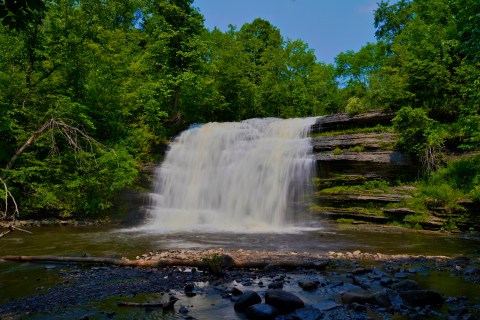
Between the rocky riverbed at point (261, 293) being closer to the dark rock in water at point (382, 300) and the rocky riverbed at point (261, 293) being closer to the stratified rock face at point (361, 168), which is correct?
the dark rock in water at point (382, 300)

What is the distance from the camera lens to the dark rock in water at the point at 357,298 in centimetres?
582

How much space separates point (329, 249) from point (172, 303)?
6582mm

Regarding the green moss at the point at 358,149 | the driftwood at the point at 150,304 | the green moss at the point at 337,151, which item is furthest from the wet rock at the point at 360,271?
the green moss at the point at 358,149

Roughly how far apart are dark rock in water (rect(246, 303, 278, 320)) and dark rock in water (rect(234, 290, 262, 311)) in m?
0.21

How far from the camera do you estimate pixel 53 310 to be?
5602mm

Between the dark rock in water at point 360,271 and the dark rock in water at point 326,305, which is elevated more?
the dark rock in water at point 360,271

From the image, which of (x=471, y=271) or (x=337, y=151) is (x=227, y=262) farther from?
(x=337, y=151)

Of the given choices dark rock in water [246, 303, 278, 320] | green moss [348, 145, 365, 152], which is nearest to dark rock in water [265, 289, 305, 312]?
dark rock in water [246, 303, 278, 320]

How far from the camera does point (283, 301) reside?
554 centimetres

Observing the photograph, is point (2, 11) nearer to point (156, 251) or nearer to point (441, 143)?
point (156, 251)

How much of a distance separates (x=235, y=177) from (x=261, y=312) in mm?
15034

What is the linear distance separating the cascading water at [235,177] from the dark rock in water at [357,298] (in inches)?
391

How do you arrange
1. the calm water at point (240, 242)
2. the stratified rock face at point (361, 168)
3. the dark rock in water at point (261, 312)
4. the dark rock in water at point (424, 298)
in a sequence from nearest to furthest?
the dark rock in water at point (261, 312)
the dark rock in water at point (424, 298)
the calm water at point (240, 242)
the stratified rock face at point (361, 168)

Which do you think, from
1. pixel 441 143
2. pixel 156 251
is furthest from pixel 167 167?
pixel 441 143
